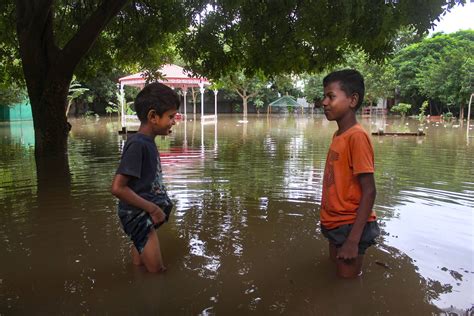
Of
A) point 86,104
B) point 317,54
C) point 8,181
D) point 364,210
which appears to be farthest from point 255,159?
point 86,104

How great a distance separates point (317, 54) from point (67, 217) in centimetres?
600

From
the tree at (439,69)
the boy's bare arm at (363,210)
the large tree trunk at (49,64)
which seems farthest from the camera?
the tree at (439,69)

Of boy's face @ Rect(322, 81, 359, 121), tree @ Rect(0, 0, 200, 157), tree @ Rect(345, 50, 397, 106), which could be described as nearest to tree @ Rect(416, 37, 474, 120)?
tree @ Rect(345, 50, 397, 106)

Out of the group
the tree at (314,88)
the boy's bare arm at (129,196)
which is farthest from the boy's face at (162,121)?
the tree at (314,88)

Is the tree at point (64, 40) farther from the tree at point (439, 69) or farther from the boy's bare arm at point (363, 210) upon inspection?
the tree at point (439, 69)

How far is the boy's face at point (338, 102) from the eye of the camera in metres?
3.08

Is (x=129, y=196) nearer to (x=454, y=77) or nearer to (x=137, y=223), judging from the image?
(x=137, y=223)

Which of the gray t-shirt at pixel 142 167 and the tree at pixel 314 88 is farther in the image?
the tree at pixel 314 88

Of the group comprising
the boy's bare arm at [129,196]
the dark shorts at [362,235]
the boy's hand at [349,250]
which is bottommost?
the boy's hand at [349,250]

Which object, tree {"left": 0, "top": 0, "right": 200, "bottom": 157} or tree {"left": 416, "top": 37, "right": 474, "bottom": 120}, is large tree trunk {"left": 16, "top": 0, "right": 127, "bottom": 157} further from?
tree {"left": 416, "top": 37, "right": 474, "bottom": 120}

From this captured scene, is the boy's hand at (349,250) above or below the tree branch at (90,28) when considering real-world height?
below

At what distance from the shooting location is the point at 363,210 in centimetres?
292

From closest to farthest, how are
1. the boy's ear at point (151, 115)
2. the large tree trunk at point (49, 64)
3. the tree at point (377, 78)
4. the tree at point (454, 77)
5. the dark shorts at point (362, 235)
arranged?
the dark shorts at point (362, 235) → the boy's ear at point (151, 115) → the large tree trunk at point (49, 64) → the tree at point (454, 77) → the tree at point (377, 78)

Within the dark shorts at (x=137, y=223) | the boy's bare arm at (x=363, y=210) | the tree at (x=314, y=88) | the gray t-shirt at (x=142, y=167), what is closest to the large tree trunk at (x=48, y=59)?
the gray t-shirt at (x=142, y=167)
